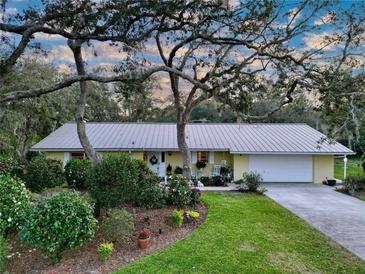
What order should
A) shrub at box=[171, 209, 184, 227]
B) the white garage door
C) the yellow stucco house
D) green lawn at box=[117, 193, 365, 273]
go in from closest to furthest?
1. green lawn at box=[117, 193, 365, 273]
2. shrub at box=[171, 209, 184, 227]
3. the yellow stucco house
4. the white garage door

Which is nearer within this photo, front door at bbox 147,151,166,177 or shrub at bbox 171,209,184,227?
shrub at bbox 171,209,184,227

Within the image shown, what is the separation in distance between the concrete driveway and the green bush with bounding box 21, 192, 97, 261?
620cm

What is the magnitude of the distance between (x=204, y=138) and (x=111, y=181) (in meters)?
13.5

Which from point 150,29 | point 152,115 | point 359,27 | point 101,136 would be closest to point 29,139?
point 101,136

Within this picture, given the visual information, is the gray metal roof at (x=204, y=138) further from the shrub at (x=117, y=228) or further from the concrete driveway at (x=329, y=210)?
the shrub at (x=117, y=228)

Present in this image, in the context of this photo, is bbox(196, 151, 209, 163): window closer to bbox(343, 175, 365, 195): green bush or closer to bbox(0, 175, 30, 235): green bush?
bbox(343, 175, 365, 195): green bush

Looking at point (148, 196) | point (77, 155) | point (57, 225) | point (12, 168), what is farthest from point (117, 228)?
point (77, 155)

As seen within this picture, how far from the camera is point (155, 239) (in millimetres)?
7902

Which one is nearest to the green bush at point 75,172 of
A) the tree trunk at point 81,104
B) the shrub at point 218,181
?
the tree trunk at point 81,104

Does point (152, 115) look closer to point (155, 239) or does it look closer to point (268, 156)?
point (268, 156)

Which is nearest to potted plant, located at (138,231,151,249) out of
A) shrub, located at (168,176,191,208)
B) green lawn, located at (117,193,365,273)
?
green lawn, located at (117,193,365,273)

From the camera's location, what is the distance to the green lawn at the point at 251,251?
6.39m

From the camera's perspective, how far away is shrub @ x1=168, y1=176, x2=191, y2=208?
34.2 ft

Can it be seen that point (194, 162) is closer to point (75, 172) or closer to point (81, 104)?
point (75, 172)
